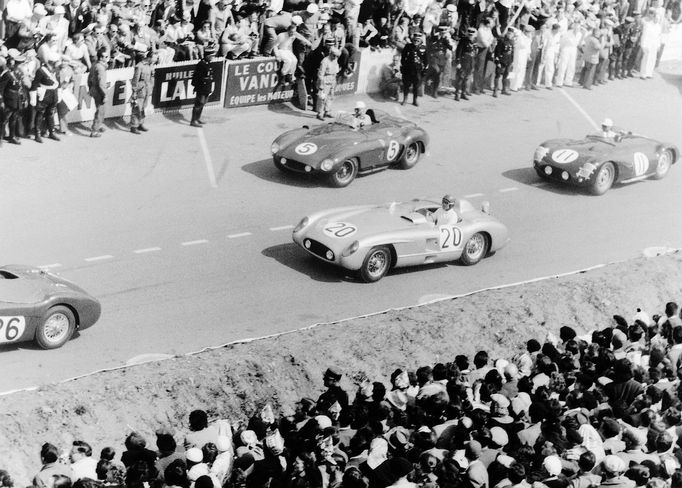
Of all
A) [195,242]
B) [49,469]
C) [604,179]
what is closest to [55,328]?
[195,242]

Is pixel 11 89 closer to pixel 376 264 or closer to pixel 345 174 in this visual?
pixel 345 174

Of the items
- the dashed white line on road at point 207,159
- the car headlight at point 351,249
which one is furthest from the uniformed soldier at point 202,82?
the car headlight at point 351,249

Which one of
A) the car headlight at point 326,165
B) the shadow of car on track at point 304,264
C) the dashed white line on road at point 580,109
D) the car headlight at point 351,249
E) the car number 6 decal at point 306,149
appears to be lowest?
the shadow of car on track at point 304,264

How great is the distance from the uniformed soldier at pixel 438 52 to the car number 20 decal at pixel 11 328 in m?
16.6

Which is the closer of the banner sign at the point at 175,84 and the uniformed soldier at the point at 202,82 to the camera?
the uniformed soldier at the point at 202,82

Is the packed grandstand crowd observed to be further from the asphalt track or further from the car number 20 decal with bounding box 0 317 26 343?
the car number 20 decal with bounding box 0 317 26 343

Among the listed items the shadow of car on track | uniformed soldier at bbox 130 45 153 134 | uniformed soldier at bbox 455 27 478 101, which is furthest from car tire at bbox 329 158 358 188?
uniformed soldier at bbox 455 27 478 101

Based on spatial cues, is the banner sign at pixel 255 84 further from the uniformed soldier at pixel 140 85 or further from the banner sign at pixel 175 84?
the uniformed soldier at pixel 140 85

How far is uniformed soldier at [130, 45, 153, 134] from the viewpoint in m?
22.7

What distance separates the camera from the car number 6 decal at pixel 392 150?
74.2 feet

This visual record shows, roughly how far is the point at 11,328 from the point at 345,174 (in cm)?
967

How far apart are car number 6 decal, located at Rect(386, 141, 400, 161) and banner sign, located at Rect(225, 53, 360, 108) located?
186 inches

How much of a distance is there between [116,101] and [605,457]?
15.9m

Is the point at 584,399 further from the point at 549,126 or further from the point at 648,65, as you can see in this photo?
the point at 648,65
